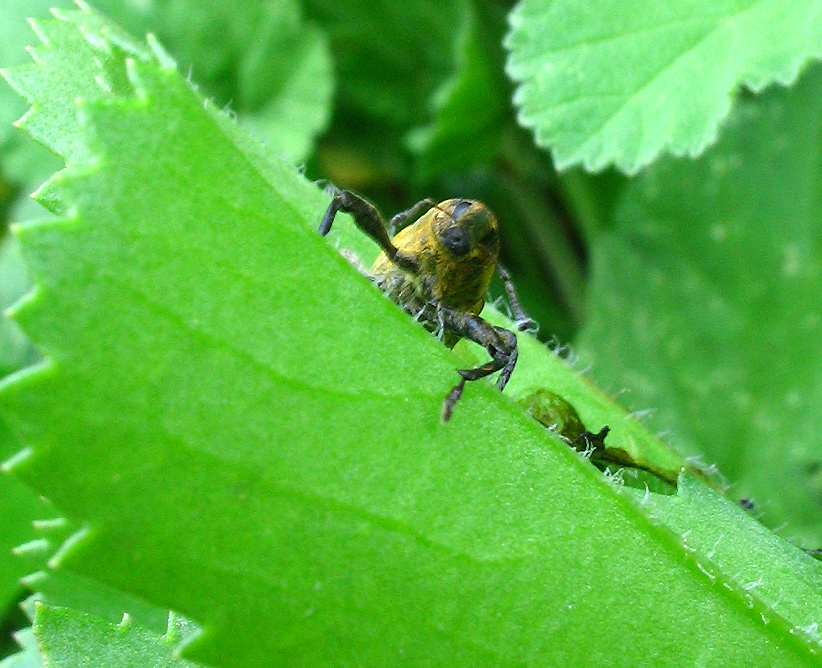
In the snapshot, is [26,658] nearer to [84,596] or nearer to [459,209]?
[84,596]

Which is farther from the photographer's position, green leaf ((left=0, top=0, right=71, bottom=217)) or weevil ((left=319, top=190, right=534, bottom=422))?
green leaf ((left=0, top=0, right=71, bottom=217))

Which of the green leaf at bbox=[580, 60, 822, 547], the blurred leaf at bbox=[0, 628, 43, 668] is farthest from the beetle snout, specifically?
the green leaf at bbox=[580, 60, 822, 547]

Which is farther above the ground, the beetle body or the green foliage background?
the beetle body

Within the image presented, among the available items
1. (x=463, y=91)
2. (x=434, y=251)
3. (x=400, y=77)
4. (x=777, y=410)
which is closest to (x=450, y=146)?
(x=463, y=91)

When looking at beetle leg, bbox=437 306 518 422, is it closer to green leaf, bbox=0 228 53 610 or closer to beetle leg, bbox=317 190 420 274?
beetle leg, bbox=317 190 420 274

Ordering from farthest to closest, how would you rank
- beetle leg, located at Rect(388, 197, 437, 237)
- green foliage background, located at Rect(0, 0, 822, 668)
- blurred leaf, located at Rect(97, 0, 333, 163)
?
blurred leaf, located at Rect(97, 0, 333, 163), beetle leg, located at Rect(388, 197, 437, 237), green foliage background, located at Rect(0, 0, 822, 668)

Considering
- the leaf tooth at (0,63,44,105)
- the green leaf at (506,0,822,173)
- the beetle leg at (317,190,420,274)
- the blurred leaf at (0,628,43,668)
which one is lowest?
the blurred leaf at (0,628,43,668)

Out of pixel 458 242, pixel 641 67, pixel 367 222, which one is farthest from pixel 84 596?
pixel 641 67

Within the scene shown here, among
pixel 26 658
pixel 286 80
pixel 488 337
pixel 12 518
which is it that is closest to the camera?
pixel 488 337
